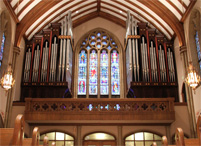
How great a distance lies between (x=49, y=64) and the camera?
547 inches

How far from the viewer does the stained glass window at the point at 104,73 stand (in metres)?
15.7

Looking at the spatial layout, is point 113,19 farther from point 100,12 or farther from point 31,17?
point 31,17

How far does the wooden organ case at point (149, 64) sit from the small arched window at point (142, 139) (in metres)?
1.90

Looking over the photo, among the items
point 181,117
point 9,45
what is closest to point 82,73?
point 9,45

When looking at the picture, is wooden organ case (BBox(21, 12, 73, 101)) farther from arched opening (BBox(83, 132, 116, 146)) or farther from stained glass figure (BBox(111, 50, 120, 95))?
stained glass figure (BBox(111, 50, 120, 95))

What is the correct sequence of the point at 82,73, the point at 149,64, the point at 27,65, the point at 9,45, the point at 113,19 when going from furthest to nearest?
1. the point at 113,19
2. the point at 82,73
3. the point at 27,65
4. the point at 149,64
5. the point at 9,45

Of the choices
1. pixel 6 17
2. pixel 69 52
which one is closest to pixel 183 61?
pixel 69 52

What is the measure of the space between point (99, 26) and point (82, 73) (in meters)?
→ 3.26

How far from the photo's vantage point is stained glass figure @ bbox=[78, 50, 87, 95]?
15.6 meters

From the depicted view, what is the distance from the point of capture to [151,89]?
44.1 feet

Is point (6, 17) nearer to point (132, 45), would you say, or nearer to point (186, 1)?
point (132, 45)

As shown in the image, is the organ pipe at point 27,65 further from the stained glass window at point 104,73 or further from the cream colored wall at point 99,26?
the stained glass window at point 104,73

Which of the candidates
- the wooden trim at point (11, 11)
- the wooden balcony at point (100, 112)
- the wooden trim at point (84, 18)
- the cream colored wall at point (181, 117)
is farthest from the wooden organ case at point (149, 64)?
the wooden trim at point (11, 11)

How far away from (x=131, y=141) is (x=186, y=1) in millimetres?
6863
